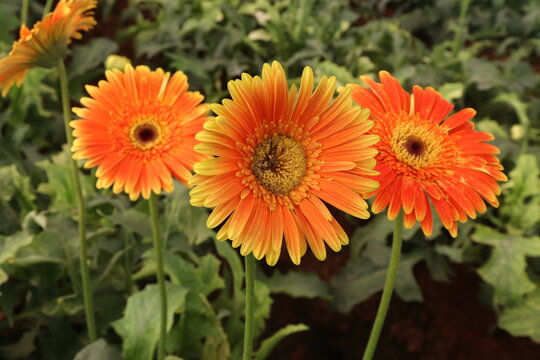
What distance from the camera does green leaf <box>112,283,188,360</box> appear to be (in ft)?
3.68

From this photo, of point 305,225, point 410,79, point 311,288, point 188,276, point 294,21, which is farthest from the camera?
point 294,21

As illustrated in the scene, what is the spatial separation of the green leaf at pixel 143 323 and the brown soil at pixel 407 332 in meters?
0.52

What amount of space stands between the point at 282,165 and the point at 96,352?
66cm

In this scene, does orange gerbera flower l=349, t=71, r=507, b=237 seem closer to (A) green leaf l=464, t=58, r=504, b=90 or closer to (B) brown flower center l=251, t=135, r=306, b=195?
(B) brown flower center l=251, t=135, r=306, b=195

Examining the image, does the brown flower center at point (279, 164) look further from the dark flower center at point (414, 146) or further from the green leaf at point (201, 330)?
the green leaf at point (201, 330)

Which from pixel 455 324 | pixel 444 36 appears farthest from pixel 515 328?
pixel 444 36

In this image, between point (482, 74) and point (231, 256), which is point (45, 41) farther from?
point (482, 74)

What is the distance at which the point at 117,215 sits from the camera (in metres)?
1.30

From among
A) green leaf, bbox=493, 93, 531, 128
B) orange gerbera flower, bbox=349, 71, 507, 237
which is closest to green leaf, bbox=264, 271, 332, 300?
orange gerbera flower, bbox=349, 71, 507, 237

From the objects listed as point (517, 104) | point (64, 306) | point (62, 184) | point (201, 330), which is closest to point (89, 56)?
point (62, 184)

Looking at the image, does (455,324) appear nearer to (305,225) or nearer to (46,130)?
(305,225)

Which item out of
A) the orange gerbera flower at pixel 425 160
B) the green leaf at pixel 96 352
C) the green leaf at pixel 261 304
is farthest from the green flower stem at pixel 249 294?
the green leaf at pixel 261 304

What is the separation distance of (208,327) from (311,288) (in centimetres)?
35

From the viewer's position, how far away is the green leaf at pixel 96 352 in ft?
3.45
